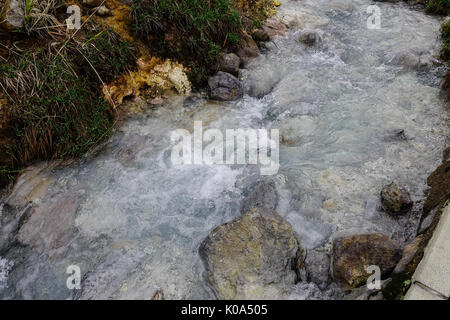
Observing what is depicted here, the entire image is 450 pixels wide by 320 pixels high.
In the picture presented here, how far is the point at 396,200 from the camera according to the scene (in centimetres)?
335

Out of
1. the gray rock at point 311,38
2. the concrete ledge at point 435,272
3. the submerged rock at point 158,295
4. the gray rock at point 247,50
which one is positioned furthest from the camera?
the gray rock at point 311,38

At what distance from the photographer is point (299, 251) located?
302cm

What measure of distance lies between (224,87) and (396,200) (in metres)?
3.12

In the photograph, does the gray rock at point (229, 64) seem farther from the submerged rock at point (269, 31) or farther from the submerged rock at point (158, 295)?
the submerged rock at point (158, 295)

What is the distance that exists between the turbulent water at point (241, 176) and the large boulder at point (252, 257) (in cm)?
17

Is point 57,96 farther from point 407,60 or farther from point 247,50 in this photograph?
point 407,60

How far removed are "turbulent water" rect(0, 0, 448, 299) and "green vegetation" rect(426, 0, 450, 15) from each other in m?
1.64

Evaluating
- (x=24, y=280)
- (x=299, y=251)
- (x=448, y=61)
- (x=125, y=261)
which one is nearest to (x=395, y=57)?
(x=448, y=61)

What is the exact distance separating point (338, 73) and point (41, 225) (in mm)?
5151

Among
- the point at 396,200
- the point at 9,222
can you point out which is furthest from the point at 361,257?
the point at 9,222

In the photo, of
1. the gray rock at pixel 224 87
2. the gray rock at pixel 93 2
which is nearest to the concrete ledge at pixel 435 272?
the gray rock at pixel 224 87

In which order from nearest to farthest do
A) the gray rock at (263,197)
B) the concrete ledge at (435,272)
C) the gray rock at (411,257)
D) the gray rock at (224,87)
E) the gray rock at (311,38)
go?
the concrete ledge at (435,272), the gray rock at (411,257), the gray rock at (263,197), the gray rock at (224,87), the gray rock at (311,38)

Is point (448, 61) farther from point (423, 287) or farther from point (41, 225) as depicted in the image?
point (41, 225)

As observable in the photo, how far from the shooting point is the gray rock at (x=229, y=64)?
554 centimetres
